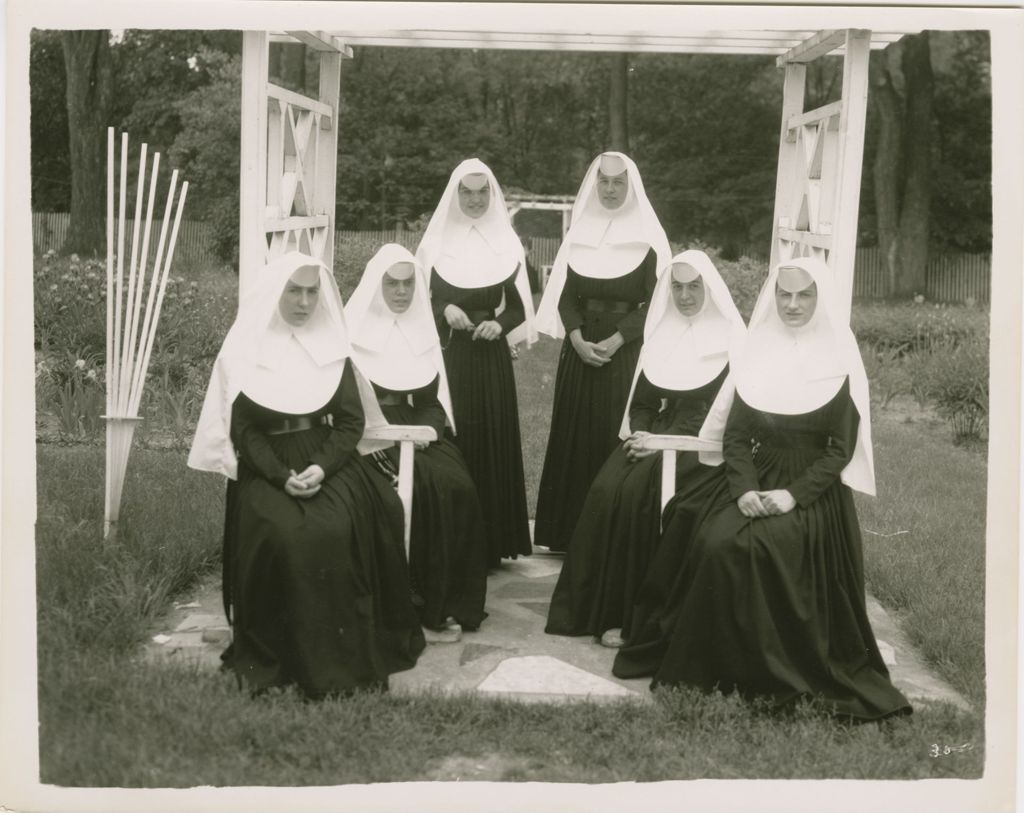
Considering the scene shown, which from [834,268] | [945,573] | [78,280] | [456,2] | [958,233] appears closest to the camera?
[456,2]

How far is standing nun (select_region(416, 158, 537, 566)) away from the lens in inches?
226

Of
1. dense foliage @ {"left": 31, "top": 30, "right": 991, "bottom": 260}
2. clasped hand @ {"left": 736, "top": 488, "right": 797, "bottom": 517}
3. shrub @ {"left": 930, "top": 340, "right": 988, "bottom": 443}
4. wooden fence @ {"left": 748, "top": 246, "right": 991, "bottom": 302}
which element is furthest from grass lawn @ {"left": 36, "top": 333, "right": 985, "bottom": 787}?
wooden fence @ {"left": 748, "top": 246, "right": 991, "bottom": 302}

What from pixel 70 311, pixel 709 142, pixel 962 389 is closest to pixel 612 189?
pixel 70 311

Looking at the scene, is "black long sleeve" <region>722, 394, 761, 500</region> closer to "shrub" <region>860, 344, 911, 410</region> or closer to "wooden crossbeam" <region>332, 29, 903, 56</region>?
"wooden crossbeam" <region>332, 29, 903, 56</region>

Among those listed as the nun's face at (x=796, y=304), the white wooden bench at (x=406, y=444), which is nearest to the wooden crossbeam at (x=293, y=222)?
the white wooden bench at (x=406, y=444)

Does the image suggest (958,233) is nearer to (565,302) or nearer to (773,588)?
(565,302)

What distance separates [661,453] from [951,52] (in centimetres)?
1895

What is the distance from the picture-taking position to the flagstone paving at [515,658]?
4.46m

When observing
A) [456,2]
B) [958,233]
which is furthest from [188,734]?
[958,233]

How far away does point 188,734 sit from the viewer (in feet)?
12.9

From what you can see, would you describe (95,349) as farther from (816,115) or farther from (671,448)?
(816,115)

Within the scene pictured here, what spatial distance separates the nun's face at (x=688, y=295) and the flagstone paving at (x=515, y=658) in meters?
1.52

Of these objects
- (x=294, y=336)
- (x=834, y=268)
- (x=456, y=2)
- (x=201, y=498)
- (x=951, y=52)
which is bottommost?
(x=201, y=498)

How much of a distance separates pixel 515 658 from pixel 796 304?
5.98 ft
